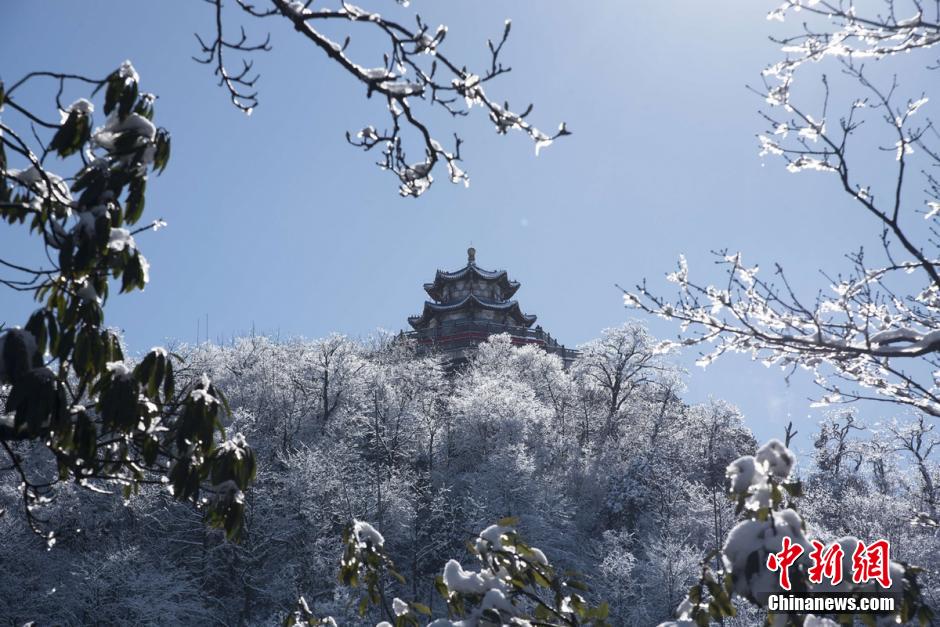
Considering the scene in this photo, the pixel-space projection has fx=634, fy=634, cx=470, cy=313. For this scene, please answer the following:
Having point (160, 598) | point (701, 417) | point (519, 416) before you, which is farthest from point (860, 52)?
point (701, 417)

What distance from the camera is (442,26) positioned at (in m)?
2.64

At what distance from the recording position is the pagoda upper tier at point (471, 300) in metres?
55.2

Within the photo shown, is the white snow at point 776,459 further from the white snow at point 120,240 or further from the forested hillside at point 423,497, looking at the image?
the forested hillside at point 423,497

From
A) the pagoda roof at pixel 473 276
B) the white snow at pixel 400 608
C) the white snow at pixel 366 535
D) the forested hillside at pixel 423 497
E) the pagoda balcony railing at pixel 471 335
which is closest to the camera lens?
the white snow at pixel 400 608

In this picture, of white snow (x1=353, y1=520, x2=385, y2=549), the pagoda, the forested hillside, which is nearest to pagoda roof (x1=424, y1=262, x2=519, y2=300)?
the pagoda

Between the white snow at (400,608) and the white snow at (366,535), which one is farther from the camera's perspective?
the white snow at (366,535)

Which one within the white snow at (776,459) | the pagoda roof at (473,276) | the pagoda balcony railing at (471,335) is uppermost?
the pagoda roof at (473,276)

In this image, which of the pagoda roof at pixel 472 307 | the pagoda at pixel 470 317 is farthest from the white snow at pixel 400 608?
the pagoda roof at pixel 472 307

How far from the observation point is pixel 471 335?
171 feet

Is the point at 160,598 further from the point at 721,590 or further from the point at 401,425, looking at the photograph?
the point at 721,590

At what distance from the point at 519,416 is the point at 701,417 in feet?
48.9

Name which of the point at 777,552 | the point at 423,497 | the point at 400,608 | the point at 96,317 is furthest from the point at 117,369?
the point at 423,497

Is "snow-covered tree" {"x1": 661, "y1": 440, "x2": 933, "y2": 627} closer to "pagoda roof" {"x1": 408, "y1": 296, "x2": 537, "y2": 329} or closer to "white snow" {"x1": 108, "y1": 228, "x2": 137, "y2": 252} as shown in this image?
"white snow" {"x1": 108, "y1": 228, "x2": 137, "y2": 252}

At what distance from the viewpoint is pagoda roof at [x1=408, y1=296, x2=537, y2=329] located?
54594 millimetres
